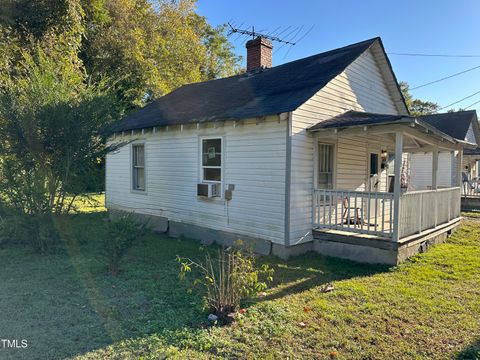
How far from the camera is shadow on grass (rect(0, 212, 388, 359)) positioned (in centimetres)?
370

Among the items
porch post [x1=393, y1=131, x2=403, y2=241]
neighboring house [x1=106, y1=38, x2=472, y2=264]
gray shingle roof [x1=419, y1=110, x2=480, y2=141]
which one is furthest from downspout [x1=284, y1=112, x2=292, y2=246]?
gray shingle roof [x1=419, y1=110, x2=480, y2=141]

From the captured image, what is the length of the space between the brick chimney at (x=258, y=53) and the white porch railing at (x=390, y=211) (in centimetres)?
662

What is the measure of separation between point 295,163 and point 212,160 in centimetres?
243

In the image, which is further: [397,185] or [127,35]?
[127,35]

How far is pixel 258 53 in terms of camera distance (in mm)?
12539

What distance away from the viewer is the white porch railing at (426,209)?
22.4 feet

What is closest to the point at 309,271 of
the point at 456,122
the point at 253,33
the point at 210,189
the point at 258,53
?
the point at 210,189

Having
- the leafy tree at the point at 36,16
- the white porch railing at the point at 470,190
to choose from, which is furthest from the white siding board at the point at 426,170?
the leafy tree at the point at 36,16

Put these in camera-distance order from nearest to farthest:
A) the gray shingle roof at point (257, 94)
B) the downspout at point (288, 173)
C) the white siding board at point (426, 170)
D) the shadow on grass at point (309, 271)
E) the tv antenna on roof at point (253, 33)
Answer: the shadow on grass at point (309, 271), the downspout at point (288, 173), the gray shingle roof at point (257, 94), the tv antenna on roof at point (253, 33), the white siding board at point (426, 170)

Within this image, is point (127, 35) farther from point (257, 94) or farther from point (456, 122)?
point (456, 122)

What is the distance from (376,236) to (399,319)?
271 cm

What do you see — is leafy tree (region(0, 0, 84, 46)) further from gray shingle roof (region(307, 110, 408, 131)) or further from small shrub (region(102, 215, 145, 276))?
gray shingle roof (region(307, 110, 408, 131))

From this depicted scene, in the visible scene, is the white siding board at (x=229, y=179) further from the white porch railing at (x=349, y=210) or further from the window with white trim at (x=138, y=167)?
the white porch railing at (x=349, y=210)

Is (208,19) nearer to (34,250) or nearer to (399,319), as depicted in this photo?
(34,250)
